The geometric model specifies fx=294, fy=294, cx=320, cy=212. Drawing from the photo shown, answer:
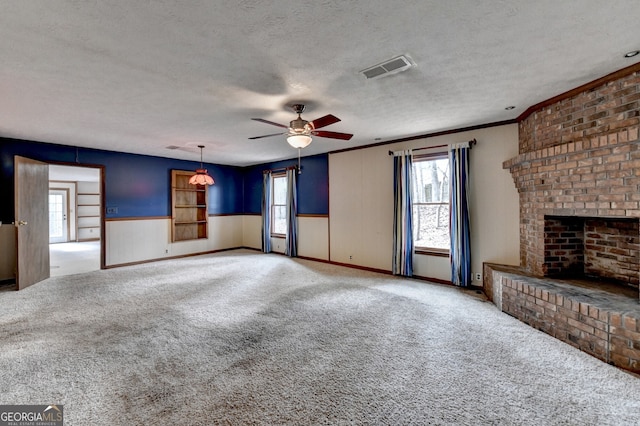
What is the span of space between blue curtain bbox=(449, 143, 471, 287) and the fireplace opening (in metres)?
1.12

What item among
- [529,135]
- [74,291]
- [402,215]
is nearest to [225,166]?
[74,291]

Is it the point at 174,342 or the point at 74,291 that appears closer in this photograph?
the point at 174,342

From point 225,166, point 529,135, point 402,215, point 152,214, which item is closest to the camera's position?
point 529,135

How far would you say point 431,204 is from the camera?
5211 millimetres

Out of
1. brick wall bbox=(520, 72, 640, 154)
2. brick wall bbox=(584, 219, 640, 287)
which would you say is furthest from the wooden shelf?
brick wall bbox=(584, 219, 640, 287)

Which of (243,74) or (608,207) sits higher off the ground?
(243,74)

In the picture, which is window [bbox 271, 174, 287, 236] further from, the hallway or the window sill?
the hallway

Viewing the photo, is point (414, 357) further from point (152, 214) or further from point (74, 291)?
point (152, 214)

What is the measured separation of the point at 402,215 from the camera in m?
5.33

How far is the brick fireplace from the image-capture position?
2.64 m

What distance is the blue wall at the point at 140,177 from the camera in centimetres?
521

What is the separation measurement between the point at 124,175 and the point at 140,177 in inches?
13.0

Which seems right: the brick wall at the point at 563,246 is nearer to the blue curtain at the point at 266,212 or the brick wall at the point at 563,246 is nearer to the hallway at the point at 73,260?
the blue curtain at the point at 266,212

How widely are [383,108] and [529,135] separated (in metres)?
2.05
